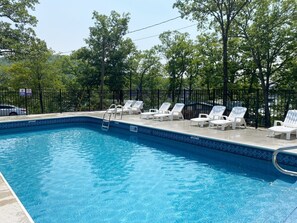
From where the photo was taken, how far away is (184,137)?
7.78m

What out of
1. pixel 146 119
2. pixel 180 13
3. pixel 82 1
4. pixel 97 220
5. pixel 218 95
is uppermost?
pixel 82 1

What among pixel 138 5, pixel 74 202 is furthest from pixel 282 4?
pixel 74 202

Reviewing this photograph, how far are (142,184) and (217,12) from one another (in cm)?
1051

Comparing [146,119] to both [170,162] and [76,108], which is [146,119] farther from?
[76,108]

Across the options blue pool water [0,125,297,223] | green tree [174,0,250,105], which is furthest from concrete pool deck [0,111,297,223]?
green tree [174,0,250,105]

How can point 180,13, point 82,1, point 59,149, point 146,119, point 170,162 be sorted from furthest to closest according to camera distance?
1. point 82,1
2. point 180,13
3. point 146,119
4. point 59,149
5. point 170,162

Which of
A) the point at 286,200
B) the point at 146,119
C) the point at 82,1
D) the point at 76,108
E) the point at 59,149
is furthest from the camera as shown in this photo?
the point at 76,108

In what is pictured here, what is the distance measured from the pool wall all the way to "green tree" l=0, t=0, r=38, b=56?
703cm

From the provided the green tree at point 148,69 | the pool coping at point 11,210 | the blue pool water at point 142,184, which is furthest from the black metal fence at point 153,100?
the pool coping at point 11,210

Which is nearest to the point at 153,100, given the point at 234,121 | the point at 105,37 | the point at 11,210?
the point at 234,121

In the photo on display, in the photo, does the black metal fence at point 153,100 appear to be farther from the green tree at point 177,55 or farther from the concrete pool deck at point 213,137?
the green tree at point 177,55

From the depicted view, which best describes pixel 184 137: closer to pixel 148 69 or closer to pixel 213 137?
pixel 213 137

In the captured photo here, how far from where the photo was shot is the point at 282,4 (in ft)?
48.4

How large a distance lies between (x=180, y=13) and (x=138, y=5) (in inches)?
107
